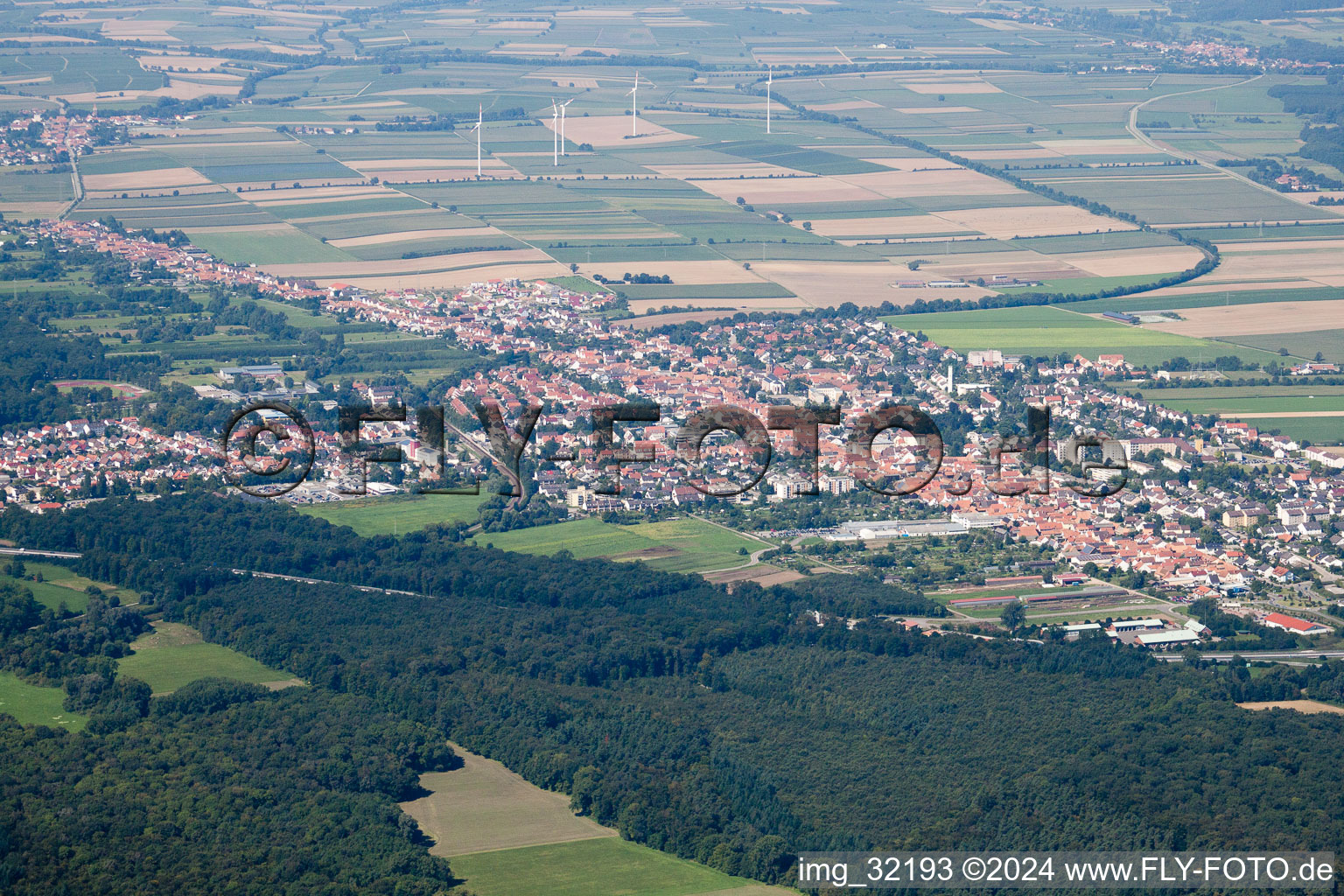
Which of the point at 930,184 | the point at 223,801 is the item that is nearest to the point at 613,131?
the point at 930,184

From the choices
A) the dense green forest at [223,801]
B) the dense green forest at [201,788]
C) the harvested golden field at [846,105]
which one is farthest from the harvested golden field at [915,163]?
the dense green forest at [223,801]

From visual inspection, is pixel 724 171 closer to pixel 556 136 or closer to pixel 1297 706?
pixel 556 136

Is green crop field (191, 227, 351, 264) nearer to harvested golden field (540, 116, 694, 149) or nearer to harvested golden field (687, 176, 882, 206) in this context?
harvested golden field (687, 176, 882, 206)

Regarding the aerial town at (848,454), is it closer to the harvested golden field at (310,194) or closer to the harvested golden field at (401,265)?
the harvested golden field at (401,265)

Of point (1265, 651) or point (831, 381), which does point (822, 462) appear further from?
point (1265, 651)

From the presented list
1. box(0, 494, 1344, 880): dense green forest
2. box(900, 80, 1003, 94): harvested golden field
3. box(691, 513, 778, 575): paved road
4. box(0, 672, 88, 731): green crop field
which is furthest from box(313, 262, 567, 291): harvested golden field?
box(900, 80, 1003, 94): harvested golden field

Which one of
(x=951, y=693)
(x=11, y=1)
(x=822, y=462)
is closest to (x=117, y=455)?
(x=822, y=462)
